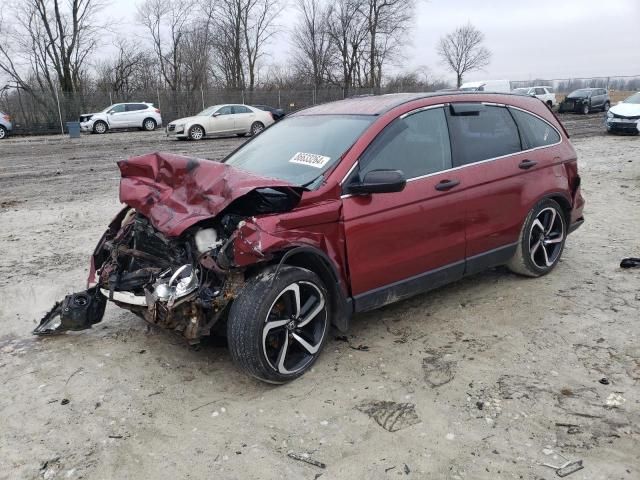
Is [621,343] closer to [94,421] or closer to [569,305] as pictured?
[569,305]

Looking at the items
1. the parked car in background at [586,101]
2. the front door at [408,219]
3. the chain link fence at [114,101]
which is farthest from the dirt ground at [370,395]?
the parked car in background at [586,101]

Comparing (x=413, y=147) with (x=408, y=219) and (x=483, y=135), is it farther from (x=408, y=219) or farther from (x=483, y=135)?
(x=483, y=135)

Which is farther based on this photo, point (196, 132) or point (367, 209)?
point (196, 132)

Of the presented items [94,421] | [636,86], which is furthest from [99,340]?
[636,86]

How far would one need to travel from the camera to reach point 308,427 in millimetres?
3074

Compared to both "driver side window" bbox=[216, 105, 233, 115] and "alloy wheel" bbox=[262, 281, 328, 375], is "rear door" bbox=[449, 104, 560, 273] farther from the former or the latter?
"driver side window" bbox=[216, 105, 233, 115]

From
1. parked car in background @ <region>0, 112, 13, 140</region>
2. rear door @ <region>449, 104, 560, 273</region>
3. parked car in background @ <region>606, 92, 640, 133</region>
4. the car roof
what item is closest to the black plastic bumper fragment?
the car roof

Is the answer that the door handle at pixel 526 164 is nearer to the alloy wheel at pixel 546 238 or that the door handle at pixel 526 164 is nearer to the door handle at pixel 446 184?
the alloy wheel at pixel 546 238

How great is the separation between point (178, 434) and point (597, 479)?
2135 mm

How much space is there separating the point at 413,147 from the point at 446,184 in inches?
15.0

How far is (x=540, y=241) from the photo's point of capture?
5.13m

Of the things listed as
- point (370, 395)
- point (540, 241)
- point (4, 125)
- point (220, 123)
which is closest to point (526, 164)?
point (540, 241)

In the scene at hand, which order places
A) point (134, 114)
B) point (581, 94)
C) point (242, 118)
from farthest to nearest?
point (581, 94) < point (134, 114) < point (242, 118)

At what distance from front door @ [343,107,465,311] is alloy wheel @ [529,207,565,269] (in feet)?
3.63
